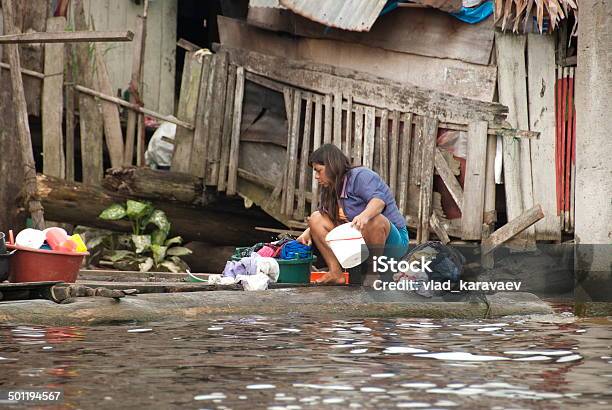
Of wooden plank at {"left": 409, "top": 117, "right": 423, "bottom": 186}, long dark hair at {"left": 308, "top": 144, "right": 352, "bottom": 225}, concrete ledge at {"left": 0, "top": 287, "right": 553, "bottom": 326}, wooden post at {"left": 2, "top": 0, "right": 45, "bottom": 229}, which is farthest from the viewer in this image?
wooden plank at {"left": 409, "top": 117, "right": 423, "bottom": 186}

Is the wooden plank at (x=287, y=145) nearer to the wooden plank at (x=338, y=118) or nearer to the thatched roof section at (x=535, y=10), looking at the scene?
the wooden plank at (x=338, y=118)

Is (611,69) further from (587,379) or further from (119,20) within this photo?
(119,20)

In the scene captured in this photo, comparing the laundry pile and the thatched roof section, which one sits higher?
the thatched roof section

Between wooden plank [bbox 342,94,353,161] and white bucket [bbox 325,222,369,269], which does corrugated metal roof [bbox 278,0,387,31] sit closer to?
wooden plank [bbox 342,94,353,161]

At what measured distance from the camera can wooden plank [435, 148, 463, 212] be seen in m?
11.5

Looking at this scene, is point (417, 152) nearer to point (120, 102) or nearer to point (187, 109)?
point (187, 109)

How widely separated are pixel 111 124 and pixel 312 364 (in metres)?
8.06

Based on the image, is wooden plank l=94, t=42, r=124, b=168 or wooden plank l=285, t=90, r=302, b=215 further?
wooden plank l=94, t=42, r=124, b=168

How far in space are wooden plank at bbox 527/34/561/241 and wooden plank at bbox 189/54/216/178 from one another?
3938mm

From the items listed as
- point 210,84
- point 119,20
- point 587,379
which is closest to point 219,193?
point 210,84

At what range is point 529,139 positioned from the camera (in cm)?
1123

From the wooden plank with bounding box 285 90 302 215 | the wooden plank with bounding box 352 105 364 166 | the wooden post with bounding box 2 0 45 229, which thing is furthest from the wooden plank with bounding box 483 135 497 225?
the wooden post with bounding box 2 0 45 229

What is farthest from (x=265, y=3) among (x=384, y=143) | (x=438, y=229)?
(x=438, y=229)

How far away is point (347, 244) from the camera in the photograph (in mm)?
8266
